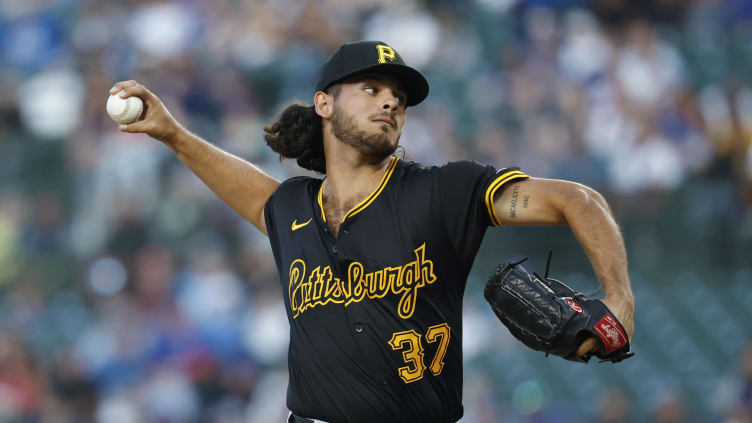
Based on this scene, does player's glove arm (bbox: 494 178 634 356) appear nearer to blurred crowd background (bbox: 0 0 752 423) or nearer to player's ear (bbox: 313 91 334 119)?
player's ear (bbox: 313 91 334 119)

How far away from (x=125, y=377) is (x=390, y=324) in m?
4.74

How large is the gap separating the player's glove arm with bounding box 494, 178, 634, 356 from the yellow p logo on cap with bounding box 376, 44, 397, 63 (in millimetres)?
700

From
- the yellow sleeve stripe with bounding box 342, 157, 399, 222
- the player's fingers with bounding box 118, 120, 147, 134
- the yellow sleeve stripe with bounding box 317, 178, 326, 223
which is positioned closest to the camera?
the yellow sleeve stripe with bounding box 342, 157, 399, 222

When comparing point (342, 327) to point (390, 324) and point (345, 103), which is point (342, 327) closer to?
point (390, 324)

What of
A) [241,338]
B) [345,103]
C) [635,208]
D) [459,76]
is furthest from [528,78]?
[345,103]

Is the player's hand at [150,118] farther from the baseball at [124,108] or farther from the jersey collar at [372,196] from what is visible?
the jersey collar at [372,196]

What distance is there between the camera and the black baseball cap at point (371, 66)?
10.8 feet

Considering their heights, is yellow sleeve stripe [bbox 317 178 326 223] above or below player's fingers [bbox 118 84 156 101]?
below

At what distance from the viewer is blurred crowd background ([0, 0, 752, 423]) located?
7.39 metres

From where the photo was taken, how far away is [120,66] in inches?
346

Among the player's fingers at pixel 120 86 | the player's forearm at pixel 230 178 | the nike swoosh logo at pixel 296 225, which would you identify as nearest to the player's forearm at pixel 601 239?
the nike swoosh logo at pixel 296 225

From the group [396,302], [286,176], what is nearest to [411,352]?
[396,302]

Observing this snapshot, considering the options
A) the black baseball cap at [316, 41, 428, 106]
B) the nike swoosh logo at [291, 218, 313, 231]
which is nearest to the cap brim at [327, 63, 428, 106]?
the black baseball cap at [316, 41, 428, 106]

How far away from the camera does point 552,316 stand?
2811 millimetres
